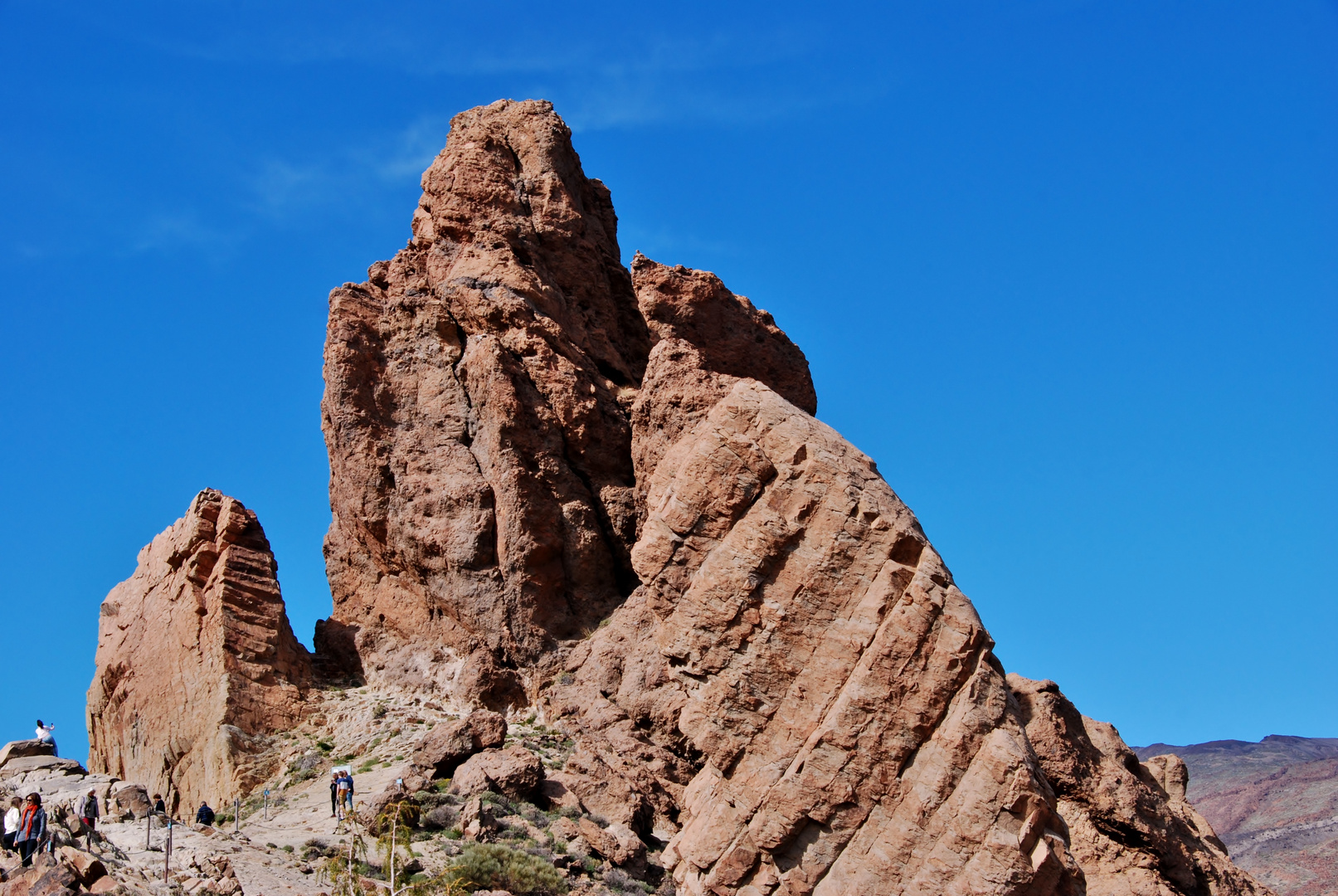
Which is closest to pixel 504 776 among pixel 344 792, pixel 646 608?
pixel 344 792

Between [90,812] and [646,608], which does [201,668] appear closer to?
[90,812]

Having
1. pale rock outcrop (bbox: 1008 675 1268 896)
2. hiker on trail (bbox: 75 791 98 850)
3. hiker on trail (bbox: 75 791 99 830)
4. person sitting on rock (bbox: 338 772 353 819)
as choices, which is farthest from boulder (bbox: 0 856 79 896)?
pale rock outcrop (bbox: 1008 675 1268 896)

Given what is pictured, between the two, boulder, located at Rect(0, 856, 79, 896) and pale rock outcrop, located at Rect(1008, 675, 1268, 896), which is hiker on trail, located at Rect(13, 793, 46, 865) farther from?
pale rock outcrop, located at Rect(1008, 675, 1268, 896)

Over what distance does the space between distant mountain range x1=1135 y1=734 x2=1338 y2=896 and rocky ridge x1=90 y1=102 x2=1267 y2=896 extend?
102ft

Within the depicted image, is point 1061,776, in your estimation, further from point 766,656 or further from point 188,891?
point 188,891

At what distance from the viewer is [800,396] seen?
48094 mm

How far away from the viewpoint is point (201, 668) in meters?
39.9

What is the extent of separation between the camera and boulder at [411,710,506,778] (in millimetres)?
33719

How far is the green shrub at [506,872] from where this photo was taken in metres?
28.7

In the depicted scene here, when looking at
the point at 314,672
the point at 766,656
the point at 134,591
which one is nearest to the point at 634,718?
the point at 314,672

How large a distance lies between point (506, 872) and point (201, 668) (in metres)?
14.8

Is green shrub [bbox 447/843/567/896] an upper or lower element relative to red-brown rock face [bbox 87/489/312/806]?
lower

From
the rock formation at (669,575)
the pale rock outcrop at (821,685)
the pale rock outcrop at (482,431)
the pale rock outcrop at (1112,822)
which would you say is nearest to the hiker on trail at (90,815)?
the rock formation at (669,575)

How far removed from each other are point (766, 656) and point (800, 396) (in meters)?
24.1
